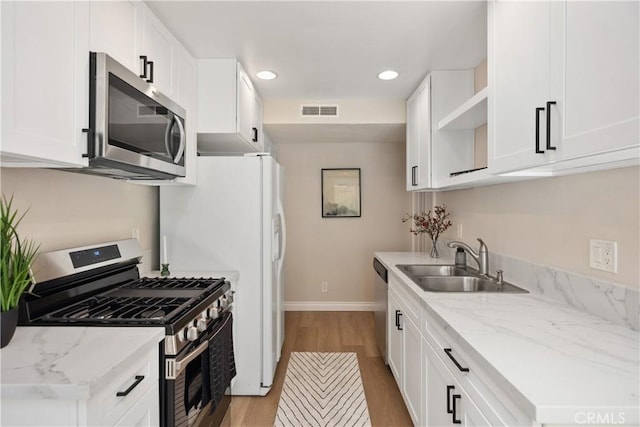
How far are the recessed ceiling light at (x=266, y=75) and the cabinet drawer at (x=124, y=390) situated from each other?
2.22 metres

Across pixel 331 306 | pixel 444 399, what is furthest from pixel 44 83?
pixel 331 306

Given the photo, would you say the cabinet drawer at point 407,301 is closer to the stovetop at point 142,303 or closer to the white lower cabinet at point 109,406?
the stovetop at point 142,303

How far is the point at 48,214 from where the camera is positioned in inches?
64.1

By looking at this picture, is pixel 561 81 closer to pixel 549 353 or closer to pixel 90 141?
pixel 549 353

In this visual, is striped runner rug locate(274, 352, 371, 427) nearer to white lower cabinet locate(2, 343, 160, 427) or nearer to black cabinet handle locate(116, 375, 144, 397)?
white lower cabinet locate(2, 343, 160, 427)

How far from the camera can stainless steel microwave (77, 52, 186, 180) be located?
1381mm

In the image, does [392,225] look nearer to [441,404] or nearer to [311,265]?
[311,265]

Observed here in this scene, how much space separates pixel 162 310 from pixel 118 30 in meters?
1.22

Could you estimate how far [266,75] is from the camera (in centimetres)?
293

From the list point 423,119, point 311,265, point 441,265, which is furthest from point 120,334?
point 311,265

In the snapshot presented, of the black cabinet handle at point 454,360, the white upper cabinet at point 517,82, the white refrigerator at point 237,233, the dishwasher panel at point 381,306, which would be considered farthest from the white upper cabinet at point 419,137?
the black cabinet handle at point 454,360

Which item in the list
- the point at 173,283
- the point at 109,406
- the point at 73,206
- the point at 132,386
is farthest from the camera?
the point at 173,283

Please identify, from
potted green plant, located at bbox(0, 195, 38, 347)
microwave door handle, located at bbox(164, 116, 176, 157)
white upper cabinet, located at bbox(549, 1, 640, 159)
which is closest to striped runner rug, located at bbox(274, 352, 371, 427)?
potted green plant, located at bbox(0, 195, 38, 347)

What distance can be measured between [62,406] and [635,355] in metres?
1.59
